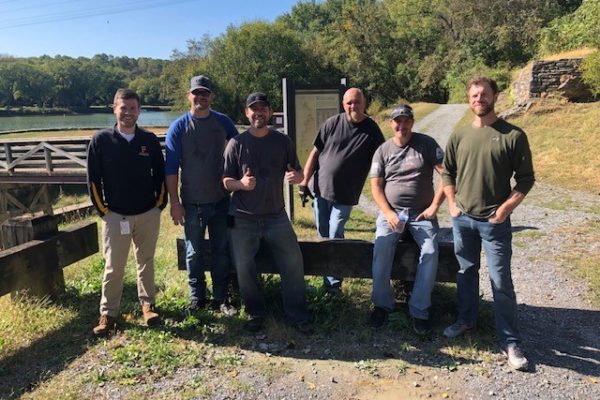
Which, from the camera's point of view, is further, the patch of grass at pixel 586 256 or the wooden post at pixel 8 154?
the wooden post at pixel 8 154

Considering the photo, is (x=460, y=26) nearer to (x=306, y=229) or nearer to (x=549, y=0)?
(x=549, y=0)

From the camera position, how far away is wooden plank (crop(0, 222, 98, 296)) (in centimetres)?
347

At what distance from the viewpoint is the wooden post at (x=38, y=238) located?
3.78 m

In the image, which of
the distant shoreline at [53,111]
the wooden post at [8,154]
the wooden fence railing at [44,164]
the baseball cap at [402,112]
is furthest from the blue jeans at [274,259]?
the distant shoreline at [53,111]

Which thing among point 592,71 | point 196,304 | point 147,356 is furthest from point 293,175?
point 592,71

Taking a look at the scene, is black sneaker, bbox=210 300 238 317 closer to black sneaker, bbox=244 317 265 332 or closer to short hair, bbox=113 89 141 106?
black sneaker, bbox=244 317 265 332

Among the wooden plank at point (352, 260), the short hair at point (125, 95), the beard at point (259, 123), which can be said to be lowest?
the wooden plank at point (352, 260)

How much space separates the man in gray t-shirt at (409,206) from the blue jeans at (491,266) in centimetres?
20

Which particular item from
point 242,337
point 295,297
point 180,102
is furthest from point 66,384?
point 180,102

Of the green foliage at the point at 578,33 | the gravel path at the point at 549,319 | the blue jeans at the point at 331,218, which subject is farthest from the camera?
the green foliage at the point at 578,33

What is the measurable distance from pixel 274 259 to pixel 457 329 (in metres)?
1.42

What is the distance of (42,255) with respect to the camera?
3793 mm

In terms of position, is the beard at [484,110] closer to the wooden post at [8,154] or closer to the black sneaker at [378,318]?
the black sneaker at [378,318]

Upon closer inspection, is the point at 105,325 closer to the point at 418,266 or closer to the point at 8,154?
the point at 418,266
